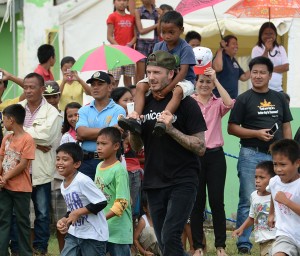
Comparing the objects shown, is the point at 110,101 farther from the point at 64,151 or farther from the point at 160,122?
the point at 160,122

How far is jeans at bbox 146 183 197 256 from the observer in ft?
28.6

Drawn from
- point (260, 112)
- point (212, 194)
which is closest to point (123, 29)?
point (260, 112)

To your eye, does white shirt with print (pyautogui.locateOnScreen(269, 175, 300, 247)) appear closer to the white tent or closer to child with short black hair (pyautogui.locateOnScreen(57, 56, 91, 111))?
child with short black hair (pyautogui.locateOnScreen(57, 56, 91, 111))

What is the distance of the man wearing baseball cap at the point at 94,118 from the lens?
10.8m

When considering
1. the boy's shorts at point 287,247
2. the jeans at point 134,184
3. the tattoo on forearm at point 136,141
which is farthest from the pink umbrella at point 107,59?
the boy's shorts at point 287,247

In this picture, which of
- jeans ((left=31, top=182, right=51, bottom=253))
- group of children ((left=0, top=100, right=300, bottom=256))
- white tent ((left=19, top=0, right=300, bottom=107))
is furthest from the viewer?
white tent ((left=19, top=0, right=300, bottom=107))

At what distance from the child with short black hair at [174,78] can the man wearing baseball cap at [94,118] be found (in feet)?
3.64

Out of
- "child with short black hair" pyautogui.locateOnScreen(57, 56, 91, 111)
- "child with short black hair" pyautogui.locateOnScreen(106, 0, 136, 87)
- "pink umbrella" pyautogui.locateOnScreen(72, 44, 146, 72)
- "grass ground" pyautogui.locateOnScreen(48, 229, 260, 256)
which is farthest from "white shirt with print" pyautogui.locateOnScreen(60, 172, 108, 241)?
"child with short black hair" pyautogui.locateOnScreen(106, 0, 136, 87)

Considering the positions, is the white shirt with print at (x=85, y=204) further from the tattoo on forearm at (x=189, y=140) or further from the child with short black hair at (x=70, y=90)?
the child with short black hair at (x=70, y=90)

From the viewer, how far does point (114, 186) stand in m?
9.87

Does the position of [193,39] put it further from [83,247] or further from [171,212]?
[171,212]

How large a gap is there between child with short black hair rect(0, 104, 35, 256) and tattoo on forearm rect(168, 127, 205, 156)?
2850mm

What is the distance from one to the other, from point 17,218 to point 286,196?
357 cm

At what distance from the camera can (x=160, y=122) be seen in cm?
852
